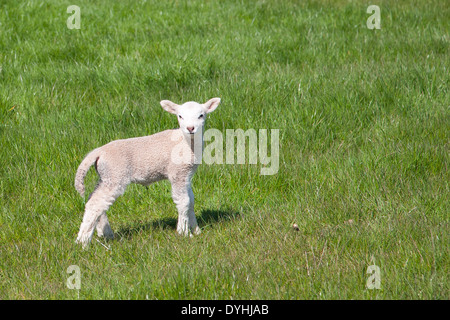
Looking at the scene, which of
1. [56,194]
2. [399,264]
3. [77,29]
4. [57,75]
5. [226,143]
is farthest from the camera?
[77,29]

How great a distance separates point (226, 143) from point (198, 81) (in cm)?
123

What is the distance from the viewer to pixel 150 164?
171 inches

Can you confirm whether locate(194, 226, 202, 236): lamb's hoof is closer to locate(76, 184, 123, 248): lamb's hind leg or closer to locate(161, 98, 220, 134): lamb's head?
locate(76, 184, 123, 248): lamb's hind leg

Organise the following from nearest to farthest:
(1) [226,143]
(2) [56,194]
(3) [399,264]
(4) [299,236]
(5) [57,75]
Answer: (3) [399,264], (4) [299,236], (2) [56,194], (1) [226,143], (5) [57,75]

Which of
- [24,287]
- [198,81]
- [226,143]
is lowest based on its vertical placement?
[24,287]

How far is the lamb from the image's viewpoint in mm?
4238

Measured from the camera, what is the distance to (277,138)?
227 inches

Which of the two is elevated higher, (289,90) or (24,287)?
(289,90)

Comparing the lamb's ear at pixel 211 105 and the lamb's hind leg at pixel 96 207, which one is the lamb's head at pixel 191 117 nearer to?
the lamb's ear at pixel 211 105

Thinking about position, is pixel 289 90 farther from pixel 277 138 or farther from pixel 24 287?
pixel 24 287

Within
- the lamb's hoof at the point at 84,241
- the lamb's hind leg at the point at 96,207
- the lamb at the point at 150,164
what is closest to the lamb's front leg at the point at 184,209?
the lamb at the point at 150,164

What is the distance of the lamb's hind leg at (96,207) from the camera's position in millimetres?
4254

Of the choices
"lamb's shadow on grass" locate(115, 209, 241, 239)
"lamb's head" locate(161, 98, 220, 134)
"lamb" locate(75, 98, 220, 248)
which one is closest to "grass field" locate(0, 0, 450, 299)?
"lamb's shadow on grass" locate(115, 209, 241, 239)
